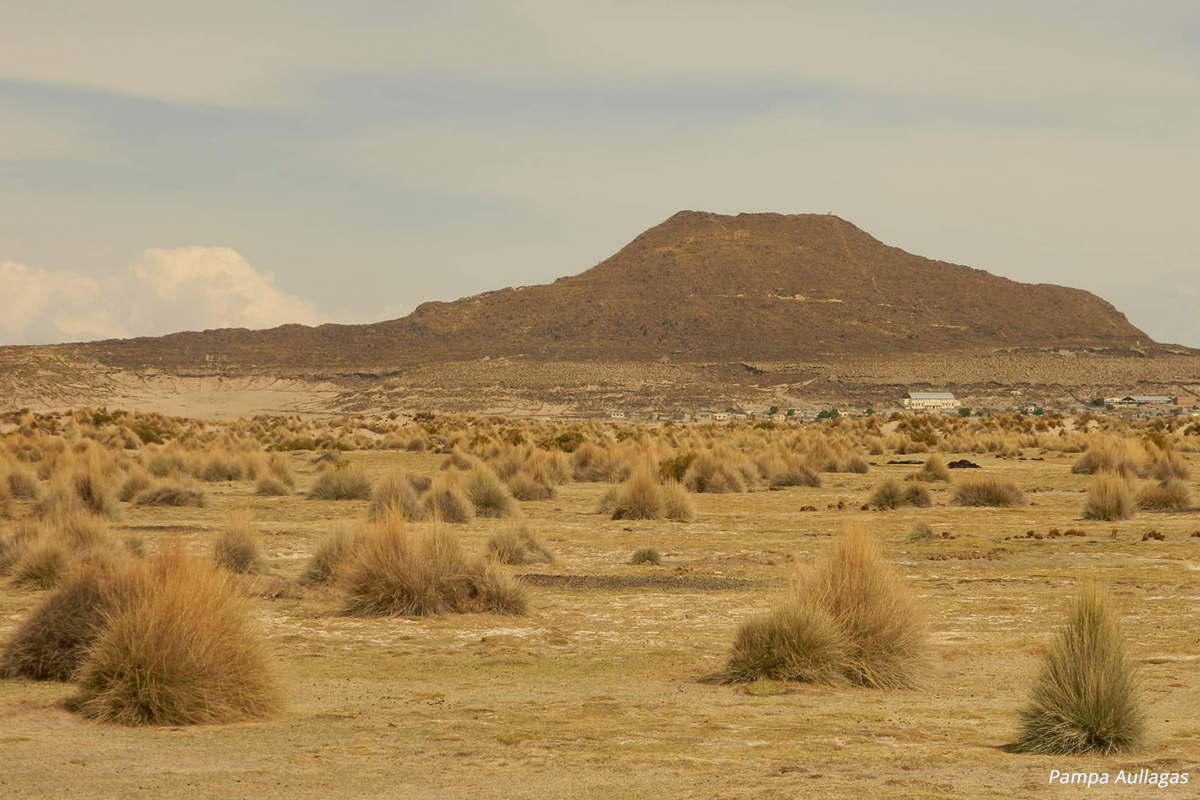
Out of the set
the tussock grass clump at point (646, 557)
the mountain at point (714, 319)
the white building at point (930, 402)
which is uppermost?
the mountain at point (714, 319)

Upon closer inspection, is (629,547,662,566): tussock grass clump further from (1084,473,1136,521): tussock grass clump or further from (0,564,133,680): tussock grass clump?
(1084,473,1136,521): tussock grass clump

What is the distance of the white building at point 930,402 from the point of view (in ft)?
314

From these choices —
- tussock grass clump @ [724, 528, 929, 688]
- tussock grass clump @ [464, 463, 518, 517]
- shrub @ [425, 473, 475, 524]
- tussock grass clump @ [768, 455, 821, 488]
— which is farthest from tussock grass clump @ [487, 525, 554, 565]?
tussock grass clump @ [768, 455, 821, 488]

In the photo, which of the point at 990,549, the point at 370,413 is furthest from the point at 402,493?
the point at 370,413

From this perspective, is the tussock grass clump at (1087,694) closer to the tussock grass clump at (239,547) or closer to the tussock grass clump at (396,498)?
the tussock grass clump at (239,547)

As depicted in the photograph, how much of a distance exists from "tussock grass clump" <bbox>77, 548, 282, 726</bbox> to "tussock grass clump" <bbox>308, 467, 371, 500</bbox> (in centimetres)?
1894

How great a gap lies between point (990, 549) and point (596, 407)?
7913cm

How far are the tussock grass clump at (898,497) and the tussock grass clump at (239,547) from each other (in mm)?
13992

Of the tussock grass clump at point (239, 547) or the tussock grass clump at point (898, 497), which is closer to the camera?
the tussock grass clump at point (239, 547)

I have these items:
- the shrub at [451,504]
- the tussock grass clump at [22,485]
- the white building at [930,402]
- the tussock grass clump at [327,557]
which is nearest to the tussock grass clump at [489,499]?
the shrub at [451,504]

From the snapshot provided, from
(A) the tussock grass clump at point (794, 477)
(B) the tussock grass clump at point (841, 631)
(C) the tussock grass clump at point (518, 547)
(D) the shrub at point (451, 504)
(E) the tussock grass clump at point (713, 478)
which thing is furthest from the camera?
(A) the tussock grass clump at point (794, 477)

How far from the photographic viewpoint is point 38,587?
15.1 meters

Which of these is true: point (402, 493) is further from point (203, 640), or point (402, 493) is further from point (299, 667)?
point (203, 640)

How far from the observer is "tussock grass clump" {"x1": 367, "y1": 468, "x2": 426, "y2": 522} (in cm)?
2273
